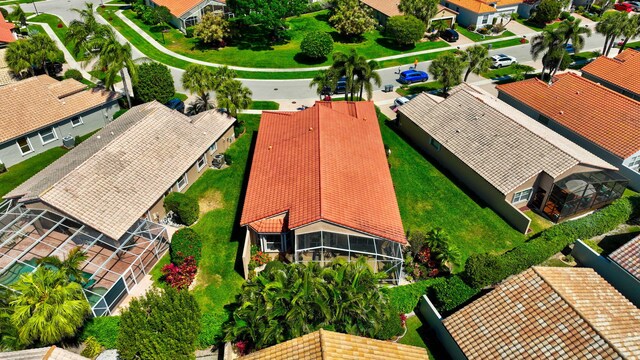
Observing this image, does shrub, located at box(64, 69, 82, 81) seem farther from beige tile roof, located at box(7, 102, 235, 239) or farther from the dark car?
beige tile roof, located at box(7, 102, 235, 239)

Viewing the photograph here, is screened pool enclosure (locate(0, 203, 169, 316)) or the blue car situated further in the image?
the blue car

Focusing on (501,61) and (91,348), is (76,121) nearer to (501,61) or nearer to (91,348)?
(91,348)

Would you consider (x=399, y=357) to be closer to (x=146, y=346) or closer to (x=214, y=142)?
(x=146, y=346)

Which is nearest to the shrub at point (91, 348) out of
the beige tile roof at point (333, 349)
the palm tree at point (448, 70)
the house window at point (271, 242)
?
the beige tile roof at point (333, 349)

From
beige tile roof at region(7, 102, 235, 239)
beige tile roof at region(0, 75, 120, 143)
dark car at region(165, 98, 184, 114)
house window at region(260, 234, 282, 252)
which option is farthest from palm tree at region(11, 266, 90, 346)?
dark car at region(165, 98, 184, 114)

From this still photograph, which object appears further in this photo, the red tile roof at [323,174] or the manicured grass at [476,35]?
the manicured grass at [476,35]

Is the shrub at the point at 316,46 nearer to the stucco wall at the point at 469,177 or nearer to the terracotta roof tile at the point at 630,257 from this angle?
the stucco wall at the point at 469,177
